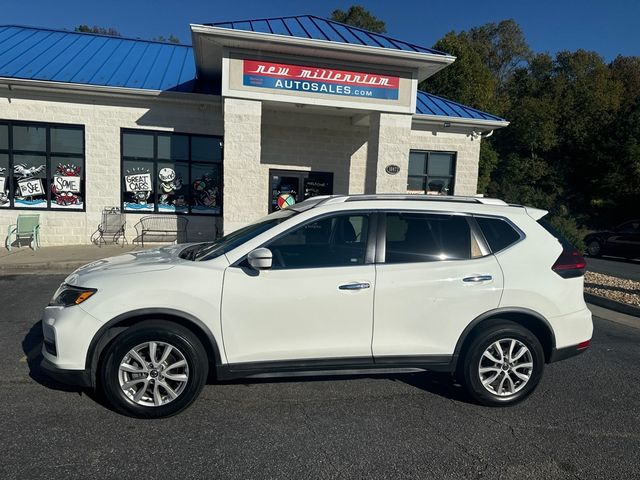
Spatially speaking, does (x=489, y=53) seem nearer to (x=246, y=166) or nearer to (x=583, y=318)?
(x=246, y=166)

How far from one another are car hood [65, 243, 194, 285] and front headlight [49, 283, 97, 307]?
6cm

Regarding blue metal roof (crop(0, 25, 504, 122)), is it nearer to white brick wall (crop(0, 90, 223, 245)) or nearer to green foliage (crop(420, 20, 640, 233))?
white brick wall (crop(0, 90, 223, 245))

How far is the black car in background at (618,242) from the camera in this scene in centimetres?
1577

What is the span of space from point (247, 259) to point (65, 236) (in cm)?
1101

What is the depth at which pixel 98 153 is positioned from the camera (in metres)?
12.3

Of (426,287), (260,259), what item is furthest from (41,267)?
(426,287)

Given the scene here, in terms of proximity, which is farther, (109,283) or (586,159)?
(586,159)

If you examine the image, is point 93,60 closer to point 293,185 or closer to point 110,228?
point 110,228

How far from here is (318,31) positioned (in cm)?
1116

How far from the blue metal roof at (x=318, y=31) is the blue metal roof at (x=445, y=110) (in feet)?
9.78

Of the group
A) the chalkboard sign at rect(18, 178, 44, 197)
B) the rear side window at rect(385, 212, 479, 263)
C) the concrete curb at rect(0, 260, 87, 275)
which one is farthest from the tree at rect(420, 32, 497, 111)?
the rear side window at rect(385, 212, 479, 263)

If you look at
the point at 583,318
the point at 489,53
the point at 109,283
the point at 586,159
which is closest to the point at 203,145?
the point at 109,283

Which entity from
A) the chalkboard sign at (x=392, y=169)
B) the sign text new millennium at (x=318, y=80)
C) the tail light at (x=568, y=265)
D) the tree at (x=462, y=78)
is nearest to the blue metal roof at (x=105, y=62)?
the sign text new millennium at (x=318, y=80)

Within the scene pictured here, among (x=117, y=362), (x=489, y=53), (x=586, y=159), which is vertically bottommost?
(x=117, y=362)
